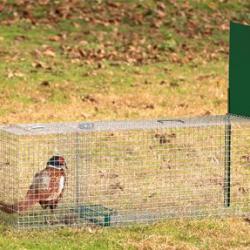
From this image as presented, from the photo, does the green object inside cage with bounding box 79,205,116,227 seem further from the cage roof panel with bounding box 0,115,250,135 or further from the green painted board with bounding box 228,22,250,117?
the green painted board with bounding box 228,22,250,117

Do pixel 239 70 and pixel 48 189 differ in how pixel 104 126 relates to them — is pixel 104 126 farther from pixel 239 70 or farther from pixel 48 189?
pixel 239 70

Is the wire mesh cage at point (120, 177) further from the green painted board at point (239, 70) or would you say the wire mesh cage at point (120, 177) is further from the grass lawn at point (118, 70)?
the grass lawn at point (118, 70)

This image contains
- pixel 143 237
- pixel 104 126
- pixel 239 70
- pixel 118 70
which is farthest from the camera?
pixel 118 70

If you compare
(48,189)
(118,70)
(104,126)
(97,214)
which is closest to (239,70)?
(104,126)

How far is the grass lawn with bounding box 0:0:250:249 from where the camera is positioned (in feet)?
24.0

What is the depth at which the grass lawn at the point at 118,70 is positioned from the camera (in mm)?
7324

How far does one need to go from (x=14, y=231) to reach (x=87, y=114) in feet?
17.6

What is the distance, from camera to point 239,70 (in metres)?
8.11

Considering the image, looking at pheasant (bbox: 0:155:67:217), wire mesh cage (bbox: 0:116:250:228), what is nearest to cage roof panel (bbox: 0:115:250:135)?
wire mesh cage (bbox: 0:116:250:228)

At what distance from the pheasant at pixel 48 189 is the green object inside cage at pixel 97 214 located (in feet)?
0.67

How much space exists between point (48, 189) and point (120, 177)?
1.71 m

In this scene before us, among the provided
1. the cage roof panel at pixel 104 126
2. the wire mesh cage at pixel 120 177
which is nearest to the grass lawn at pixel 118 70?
the wire mesh cage at pixel 120 177

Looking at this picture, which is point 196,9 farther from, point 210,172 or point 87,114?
point 210,172

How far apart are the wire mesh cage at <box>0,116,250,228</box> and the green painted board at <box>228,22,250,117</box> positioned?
0.33ft
